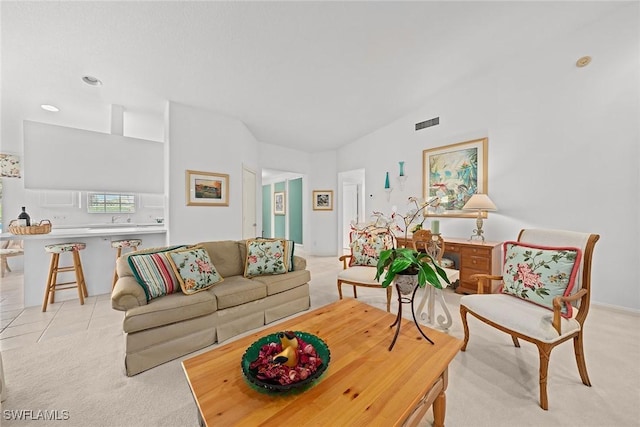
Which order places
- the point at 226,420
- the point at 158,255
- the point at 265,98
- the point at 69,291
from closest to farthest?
the point at 226,420 → the point at 158,255 → the point at 69,291 → the point at 265,98

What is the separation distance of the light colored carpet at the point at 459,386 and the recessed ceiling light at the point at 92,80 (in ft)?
9.97

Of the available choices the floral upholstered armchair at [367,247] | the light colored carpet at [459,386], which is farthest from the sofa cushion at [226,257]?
the floral upholstered armchair at [367,247]

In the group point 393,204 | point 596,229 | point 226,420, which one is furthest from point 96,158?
point 596,229

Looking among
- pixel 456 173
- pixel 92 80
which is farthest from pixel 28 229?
pixel 456 173

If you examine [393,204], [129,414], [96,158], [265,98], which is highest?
[265,98]

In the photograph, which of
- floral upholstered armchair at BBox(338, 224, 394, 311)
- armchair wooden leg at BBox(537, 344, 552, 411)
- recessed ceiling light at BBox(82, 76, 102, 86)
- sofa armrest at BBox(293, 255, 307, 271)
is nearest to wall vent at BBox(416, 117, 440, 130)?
floral upholstered armchair at BBox(338, 224, 394, 311)

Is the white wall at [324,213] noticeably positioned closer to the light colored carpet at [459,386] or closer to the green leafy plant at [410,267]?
the light colored carpet at [459,386]

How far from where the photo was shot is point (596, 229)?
9.52 ft

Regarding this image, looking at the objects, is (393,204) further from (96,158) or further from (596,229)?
(96,158)

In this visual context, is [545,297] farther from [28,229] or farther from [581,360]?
[28,229]

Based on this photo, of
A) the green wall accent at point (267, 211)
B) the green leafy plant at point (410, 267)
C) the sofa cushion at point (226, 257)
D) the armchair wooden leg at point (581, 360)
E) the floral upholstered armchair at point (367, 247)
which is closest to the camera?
the green leafy plant at point (410, 267)

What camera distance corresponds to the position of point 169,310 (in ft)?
6.08

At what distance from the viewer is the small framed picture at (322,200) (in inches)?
240

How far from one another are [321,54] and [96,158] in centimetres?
387
